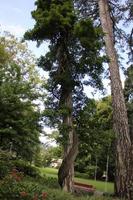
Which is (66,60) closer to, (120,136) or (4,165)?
(120,136)

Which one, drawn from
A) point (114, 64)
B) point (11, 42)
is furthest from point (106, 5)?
point (11, 42)

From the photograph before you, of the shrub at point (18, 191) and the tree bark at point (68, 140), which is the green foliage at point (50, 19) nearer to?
the tree bark at point (68, 140)

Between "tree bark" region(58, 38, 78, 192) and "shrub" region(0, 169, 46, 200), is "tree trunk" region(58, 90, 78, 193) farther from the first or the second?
"shrub" region(0, 169, 46, 200)

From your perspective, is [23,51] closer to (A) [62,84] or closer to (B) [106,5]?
(B) [106,5]

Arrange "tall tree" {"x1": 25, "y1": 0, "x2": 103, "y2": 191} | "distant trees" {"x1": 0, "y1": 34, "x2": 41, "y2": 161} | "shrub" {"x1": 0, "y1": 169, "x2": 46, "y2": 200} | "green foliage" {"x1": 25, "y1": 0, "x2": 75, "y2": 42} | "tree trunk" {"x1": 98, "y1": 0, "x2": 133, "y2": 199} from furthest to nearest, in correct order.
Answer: "distant trees" {"x1": 0, "y1": 34, "x2": 41, "y2": 161}, "tree trunk" {"x1": 98, "y1": 0, "x2": 133, "y2": 199}, "green foliage" {"x1": 25, "y1": 0, "x2": 75, "y2": 42}, "tall tree" {"x1": 25, "y1": 0, "x2": 103, "y2": 191}, "shrub" {"x1": 0, "y1": 169, "x2": 46, "y2": 200}

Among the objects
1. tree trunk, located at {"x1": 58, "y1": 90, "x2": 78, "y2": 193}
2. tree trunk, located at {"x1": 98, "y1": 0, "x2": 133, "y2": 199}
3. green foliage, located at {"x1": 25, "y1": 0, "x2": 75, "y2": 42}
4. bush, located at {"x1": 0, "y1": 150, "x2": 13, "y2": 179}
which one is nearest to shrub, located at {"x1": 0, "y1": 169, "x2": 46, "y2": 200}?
bush, located at {"x1": 0, "y1": 150, "x2": 13, "y2": 179}

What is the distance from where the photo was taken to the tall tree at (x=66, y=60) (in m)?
11.9

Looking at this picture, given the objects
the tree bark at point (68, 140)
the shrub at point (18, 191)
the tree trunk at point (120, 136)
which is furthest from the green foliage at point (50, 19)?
the shrub at point (18, 191)

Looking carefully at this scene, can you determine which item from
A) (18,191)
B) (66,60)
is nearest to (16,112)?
(66,60)

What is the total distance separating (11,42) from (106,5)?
23.2m

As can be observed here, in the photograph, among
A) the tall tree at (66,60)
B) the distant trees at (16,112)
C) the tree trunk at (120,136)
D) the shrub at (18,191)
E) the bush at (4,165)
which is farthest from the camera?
the distant trees at (16,112)

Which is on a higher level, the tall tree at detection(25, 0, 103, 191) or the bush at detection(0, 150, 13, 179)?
the tall tree at detection(25, 0, 103, 191)

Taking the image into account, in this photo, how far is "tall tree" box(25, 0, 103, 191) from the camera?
1187 cm

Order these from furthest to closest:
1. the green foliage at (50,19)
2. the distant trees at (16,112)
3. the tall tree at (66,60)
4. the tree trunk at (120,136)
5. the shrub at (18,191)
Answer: the distant trees at (16,112), the tree trunk at (120,136), the green foliage at (50,19), the tall tree at (66,60), the shrub at (18,191)
